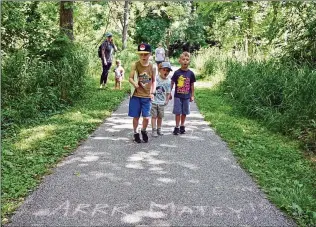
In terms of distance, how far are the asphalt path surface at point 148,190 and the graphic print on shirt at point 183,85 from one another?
52.0 inches

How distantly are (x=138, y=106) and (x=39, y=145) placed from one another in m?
1.83

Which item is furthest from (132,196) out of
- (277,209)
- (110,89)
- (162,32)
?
(162,32)

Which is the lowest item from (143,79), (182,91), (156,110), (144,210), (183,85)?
(144,210)

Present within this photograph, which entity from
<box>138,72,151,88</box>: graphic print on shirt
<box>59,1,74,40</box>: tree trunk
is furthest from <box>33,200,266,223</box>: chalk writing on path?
<box>59,1,74,40</box>: tree trunk

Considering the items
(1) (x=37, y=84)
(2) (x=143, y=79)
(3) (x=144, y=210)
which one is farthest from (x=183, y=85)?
(3) (x=144, y=210)

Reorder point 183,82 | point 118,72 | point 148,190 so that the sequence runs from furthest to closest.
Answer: point 118,72 → point 183,82 → point 148,190

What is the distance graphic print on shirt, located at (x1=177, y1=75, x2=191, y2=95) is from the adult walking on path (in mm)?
1309

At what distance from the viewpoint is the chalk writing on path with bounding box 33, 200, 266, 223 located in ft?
Result: 13.0

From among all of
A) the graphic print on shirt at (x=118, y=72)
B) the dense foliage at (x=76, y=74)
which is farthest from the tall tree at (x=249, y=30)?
the graphic print on shirt at (x=118, y=72)

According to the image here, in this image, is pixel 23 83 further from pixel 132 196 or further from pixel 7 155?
pixel 132 196

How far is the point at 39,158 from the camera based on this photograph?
5.71 metres

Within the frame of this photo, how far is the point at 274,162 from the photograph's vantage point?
6.04m

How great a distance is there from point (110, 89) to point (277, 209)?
10.3m

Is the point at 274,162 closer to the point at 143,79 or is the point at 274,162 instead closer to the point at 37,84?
the point at 143,79
